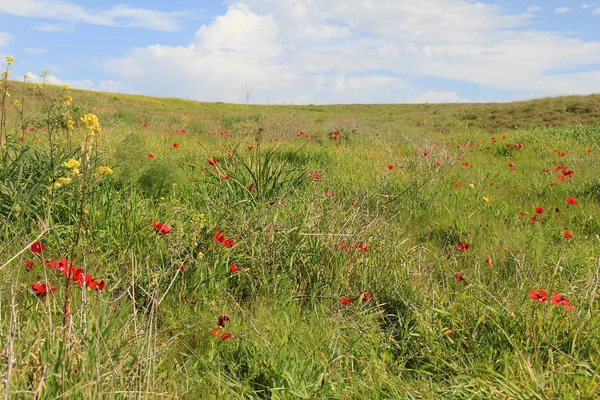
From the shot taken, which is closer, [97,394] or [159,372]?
[97,394]

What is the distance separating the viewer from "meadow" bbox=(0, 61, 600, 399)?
1.83m

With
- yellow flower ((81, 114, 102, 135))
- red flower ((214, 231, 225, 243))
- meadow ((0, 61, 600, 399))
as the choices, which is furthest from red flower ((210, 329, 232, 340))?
yellow flower ((81, 114, 102, 135))

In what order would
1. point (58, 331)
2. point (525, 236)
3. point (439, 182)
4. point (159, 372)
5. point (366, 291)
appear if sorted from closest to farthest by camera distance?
point (58, 331) < point (159, 372) < point (366, 291) < point (525, 236) < point (439, 182)

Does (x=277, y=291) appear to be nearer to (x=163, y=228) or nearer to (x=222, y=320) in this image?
(x=222, y=320)

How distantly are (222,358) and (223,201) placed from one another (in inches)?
62.0

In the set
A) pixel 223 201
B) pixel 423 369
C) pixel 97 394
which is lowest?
pixel 423 369

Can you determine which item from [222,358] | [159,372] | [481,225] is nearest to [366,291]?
[222,358]

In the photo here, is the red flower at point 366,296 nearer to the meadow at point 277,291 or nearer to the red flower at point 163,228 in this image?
the meadow at point 277,291

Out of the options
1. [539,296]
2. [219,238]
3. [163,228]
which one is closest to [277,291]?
[219,238]

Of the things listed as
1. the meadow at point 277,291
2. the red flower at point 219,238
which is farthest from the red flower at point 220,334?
the red flower at point 219,238

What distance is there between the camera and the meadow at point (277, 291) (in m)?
1.83

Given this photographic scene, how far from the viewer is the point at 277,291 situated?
9.29ft

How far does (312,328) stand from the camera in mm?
2391

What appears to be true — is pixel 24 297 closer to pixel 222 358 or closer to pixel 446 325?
pixel 222 358
